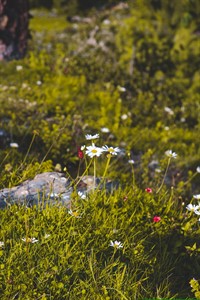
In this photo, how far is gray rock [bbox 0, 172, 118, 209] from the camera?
394cm

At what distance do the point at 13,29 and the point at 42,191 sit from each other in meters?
5.12

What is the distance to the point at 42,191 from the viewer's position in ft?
13.8

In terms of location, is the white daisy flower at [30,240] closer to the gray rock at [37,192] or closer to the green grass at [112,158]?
the green grass at [112,158]

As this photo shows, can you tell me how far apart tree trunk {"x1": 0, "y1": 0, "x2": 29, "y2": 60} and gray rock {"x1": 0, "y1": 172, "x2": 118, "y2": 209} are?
460cm

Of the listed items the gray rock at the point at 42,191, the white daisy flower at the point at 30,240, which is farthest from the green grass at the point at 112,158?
the gray rock at the point at 42,191

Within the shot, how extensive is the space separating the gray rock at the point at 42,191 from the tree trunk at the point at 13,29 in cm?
460

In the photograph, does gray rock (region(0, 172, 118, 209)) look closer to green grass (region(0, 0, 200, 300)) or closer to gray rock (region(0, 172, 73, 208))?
gray rock (region(0, 172, 73, 208))

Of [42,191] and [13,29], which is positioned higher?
[42,191]

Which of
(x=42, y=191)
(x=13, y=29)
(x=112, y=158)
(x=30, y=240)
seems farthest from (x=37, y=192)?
(x=13, y=29)

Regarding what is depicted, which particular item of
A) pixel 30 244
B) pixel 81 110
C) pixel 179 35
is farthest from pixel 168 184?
pixel 179 35

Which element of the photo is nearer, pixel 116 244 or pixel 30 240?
pixel 30 240

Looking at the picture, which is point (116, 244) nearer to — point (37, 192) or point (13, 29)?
point (37, 192)

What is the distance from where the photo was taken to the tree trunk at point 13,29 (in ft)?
28.1

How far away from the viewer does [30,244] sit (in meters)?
3.46
